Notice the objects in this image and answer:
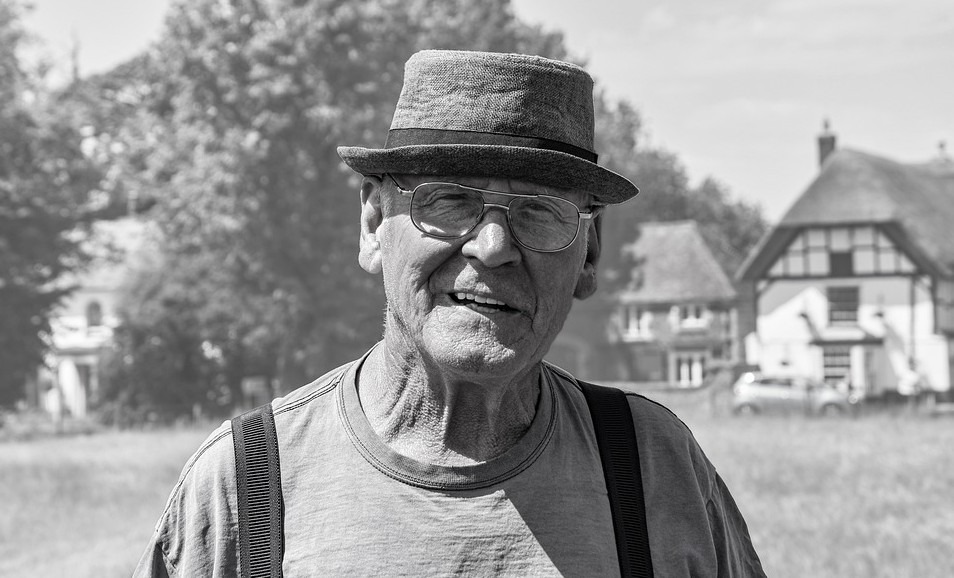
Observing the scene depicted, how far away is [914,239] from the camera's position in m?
47.9

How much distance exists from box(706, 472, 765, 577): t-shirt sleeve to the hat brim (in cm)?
69

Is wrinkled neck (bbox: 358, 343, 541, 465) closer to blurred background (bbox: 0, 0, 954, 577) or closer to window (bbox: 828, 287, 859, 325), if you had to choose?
blurred background (bbox: 0, 0, 954, 577)

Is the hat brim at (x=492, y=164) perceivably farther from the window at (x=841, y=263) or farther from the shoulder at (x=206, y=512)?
the window at (x=841, y=263)

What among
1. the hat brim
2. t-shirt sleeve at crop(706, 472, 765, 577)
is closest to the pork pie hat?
the hat brim

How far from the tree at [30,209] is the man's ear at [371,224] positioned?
38515 millimetres

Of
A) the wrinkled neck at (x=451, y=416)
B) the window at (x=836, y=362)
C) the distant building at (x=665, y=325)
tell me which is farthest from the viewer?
the distant building at (x=665, y=325)

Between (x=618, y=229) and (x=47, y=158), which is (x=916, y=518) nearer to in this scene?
(x=47, y=158)

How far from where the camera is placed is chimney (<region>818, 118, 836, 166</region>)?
5569cm

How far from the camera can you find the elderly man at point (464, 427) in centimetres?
241

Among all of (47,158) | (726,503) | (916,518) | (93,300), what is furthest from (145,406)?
(726,503)

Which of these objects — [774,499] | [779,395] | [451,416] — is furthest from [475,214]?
[779,395]

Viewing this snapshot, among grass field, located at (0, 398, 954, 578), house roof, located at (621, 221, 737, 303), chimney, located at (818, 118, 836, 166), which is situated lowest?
grass field, located at (0, 398, 954, 578)

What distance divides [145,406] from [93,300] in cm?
2243

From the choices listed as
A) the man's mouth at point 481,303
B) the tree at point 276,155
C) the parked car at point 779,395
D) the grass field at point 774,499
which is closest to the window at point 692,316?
the parked car at point 779,395
